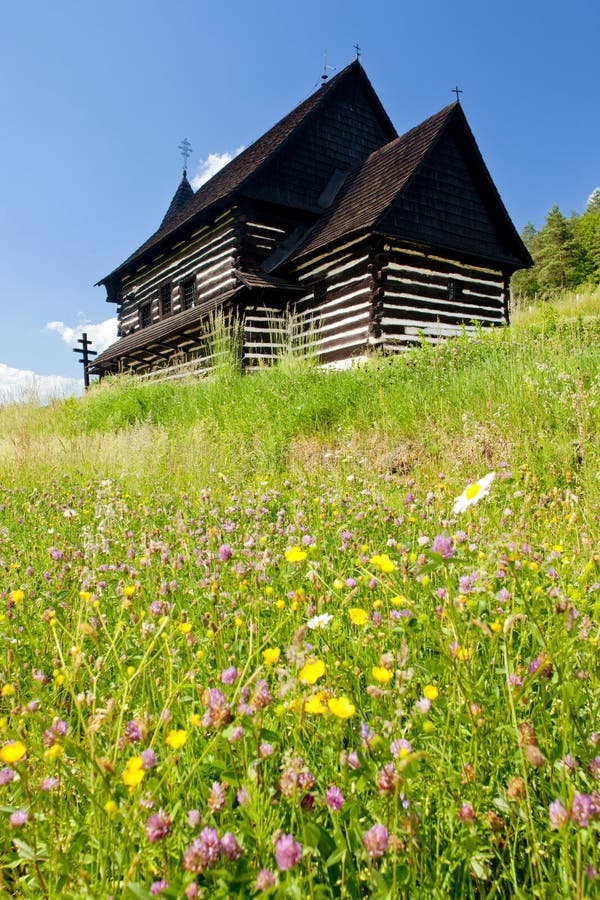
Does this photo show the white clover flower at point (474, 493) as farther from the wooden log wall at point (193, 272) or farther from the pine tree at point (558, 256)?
the pine tree at point (558, 256)

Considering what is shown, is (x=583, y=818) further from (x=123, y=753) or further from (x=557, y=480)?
(x=557, y=480)

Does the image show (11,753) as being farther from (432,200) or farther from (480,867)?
(432,200)

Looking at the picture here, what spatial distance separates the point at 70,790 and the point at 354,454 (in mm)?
3932

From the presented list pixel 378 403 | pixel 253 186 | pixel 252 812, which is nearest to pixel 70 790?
pixel 252 812

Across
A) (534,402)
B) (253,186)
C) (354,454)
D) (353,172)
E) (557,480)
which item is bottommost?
(557,480)

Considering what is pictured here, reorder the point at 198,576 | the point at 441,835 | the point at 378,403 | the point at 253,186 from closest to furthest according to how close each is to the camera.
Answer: the point at 441,835 → the point at 198,576 → the point at 378,403 → the point at 253,186

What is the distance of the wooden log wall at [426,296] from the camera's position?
38.0 ft

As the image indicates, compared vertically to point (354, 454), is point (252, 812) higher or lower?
lower

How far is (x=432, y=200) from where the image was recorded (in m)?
12.4

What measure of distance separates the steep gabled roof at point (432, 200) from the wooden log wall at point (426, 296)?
1.76ft

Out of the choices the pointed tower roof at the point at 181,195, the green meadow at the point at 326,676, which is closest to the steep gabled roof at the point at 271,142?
the pointed tower roof at the point at 181,195

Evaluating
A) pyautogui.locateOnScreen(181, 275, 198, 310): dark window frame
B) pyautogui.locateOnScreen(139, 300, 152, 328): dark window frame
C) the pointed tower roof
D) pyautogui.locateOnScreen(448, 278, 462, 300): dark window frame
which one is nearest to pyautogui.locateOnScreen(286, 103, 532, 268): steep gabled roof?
pyautogui.locateOnScreen(448, 278, 462, 300): dark window frame

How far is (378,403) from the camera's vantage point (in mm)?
6141

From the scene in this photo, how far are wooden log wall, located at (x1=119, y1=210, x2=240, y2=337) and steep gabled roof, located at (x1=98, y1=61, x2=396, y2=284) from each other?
0.61 meters
